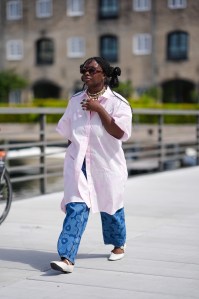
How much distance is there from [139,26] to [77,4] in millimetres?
5197

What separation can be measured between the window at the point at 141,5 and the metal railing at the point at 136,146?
36.2ft

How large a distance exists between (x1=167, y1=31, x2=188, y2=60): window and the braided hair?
46.7 m

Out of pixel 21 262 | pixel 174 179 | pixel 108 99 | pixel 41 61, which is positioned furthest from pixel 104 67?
pixel 41 61

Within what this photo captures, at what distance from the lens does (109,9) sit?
54562 millimetres

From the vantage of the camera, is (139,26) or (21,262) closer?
(21,262)

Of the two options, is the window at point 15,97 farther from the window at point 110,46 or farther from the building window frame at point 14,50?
the window at point 110,46

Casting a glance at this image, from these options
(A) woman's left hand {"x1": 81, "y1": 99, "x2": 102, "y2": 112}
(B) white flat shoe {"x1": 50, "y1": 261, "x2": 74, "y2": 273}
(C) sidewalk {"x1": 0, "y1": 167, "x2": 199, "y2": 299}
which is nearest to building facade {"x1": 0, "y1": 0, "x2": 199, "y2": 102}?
(C) sidewalk {"x1": 0, "y1": 167, "x2": 199, "y2": 299}

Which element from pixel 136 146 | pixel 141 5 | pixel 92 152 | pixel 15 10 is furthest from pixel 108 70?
pixel 15 10

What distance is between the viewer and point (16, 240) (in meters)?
6.98

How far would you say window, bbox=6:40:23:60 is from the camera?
5800 cm

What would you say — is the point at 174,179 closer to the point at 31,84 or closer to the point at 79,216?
the point at 79,216

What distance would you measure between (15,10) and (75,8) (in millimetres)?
4755

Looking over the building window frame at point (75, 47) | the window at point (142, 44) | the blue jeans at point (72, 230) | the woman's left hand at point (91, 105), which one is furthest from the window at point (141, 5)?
the blue jeans at point (72, 230)

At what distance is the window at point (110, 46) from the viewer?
5488 centimetres
